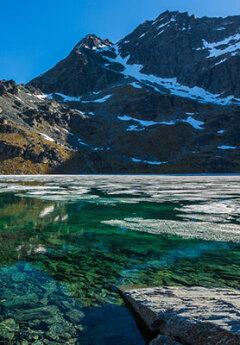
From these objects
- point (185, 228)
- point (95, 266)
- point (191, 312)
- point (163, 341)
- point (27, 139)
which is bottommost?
point (95, 266)

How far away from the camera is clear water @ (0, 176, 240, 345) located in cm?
620

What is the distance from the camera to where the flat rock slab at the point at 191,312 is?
4488 mm

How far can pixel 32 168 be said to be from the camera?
138 metres

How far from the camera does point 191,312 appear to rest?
17.8 ft

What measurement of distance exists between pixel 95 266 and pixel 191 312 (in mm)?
5298

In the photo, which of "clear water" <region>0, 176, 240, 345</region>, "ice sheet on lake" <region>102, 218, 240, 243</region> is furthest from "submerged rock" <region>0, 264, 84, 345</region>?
"ice sheet on lake" <region>102, 218, 240, 243</region>

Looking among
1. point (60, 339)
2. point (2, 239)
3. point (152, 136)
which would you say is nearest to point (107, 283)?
point (60, 339)

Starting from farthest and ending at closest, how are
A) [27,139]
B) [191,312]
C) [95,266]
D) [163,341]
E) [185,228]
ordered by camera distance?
[27,139] < [185,228] < [95,266] < [191,312] < [163,341]

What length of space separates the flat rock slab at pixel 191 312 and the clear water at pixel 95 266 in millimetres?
565

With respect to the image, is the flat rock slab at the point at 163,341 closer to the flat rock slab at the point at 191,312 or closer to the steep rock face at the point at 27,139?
the flat rock slab at the point at 191,312

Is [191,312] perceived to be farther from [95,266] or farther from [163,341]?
[95,266]

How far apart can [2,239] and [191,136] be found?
196 metres

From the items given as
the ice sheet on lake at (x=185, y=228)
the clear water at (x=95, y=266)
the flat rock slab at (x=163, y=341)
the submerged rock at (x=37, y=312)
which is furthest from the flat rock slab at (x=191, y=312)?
the ice sheet on lake at (x=185, y=228)

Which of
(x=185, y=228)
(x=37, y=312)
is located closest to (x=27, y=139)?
(x=185, y=228)
